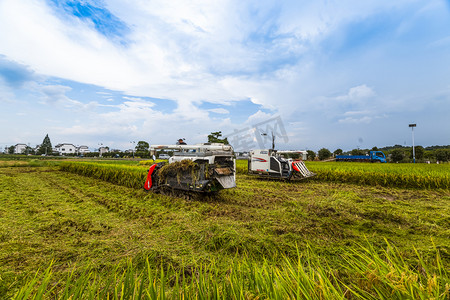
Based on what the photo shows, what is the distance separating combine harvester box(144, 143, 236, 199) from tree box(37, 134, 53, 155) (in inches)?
3632

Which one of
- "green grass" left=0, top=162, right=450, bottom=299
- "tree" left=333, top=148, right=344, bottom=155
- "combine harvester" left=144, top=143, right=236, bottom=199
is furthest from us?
"tree" left=333, top=148, right=344, bottom=155

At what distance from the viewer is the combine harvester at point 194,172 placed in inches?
252

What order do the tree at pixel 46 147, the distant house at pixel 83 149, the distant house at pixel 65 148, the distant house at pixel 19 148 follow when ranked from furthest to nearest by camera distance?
the distant house at pixel 83 149
the distant house at pixel 19 148
the distant house at pixel 65 148
the tree at pixel 46 147

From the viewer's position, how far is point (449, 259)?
2.79 meters

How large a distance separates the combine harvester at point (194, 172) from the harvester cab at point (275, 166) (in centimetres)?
473

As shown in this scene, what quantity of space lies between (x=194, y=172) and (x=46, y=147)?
96.3 metres

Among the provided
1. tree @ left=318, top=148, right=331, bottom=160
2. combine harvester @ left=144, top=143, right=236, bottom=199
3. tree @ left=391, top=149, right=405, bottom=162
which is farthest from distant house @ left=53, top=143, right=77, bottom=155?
tree @ left=391, top=149, right=405, bottom=162

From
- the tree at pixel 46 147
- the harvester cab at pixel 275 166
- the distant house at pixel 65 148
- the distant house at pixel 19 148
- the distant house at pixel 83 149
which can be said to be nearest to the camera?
the harvester cab at pixel 275 166

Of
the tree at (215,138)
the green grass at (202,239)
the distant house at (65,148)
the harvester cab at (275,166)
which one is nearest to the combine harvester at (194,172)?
the green grass at (202,239)

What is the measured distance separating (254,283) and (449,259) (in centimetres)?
357

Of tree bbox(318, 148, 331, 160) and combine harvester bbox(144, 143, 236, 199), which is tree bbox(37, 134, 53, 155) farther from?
tree bbox(318, 148, 331, 160)

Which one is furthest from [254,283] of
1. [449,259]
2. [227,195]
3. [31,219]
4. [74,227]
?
[227,195]

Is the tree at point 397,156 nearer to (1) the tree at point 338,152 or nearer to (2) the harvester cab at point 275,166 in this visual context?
(1) the tree at point 338,152

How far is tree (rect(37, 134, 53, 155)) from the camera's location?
250ft
